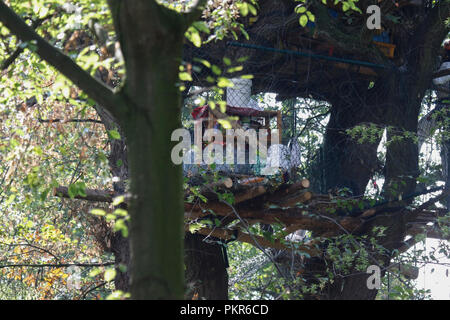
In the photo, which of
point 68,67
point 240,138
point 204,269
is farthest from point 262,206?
point 68,67

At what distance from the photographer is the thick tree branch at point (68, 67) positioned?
10.5 feet

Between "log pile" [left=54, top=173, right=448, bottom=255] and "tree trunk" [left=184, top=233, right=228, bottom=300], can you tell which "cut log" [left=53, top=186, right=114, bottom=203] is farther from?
"tree trunk" [left=184, top=233, right=228, bottom=300]

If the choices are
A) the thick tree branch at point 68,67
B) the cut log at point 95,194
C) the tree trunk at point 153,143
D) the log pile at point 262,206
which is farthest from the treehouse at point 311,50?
the tree trunk at point 153,143

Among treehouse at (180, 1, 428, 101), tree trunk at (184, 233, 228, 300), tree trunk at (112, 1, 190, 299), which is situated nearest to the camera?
tree trunk at (112, 1, 190, 299)

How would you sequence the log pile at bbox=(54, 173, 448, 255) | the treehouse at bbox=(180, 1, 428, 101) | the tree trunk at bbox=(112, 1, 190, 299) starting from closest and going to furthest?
1. the tree trunk at bbox=(112, 1, 190, 299)
2. the log pile at bbox=(54, 173, 448, 255)
3. the treehouse at bbox=(180, 1, 428, 101)

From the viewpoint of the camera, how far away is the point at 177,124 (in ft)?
10.5

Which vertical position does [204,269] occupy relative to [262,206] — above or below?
below

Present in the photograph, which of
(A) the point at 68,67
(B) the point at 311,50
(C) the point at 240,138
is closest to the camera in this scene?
(A) the point at 68,67

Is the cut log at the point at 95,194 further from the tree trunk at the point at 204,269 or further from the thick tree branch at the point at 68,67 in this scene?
the thick tree branch at the point at 68,67

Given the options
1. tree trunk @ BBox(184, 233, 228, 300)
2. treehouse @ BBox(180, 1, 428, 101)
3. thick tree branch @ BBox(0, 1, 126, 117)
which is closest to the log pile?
tree trunk @ BBox(184, 233, 228, 300)

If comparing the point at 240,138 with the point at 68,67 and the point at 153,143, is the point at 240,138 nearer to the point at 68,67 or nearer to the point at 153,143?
A: the point at 68,67

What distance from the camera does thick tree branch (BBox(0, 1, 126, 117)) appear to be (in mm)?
3203

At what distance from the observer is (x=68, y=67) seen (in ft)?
11.1
